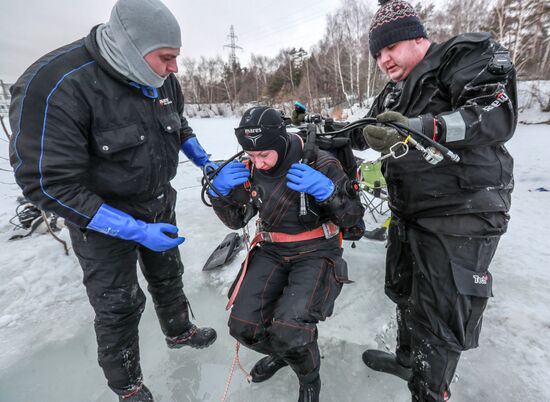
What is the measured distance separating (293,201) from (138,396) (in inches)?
58.5

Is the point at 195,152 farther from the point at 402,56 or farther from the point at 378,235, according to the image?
the point at 378,235

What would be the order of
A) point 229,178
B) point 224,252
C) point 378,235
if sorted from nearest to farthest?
point 229,178
point 224,252
point 378,235

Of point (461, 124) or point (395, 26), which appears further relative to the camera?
point (395, 26)

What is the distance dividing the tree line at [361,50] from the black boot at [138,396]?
7.78 m

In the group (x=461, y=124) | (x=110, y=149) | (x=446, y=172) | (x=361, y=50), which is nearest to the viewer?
(x=461, y=124)

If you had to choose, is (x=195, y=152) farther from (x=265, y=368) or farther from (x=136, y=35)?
(x=265, y=368)

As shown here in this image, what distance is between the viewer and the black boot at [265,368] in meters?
1.85

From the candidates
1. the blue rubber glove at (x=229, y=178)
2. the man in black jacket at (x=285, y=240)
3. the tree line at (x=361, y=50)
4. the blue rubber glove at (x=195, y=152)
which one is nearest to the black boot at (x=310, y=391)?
the man in black jacket at (x=285, y=240)

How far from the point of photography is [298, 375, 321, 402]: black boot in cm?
162

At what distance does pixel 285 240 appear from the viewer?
179cm

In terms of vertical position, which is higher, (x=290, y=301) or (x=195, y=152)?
(x=195, y=152)

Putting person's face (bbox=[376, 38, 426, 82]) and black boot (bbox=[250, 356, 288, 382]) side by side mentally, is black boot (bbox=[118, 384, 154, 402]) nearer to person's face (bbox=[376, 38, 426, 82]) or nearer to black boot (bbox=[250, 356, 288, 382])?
black boot (bbox=[250, 356, 288, 382])

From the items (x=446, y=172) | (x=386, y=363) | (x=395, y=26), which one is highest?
(x=395, y=26)

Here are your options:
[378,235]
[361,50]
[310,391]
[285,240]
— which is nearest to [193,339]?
[310,391]
